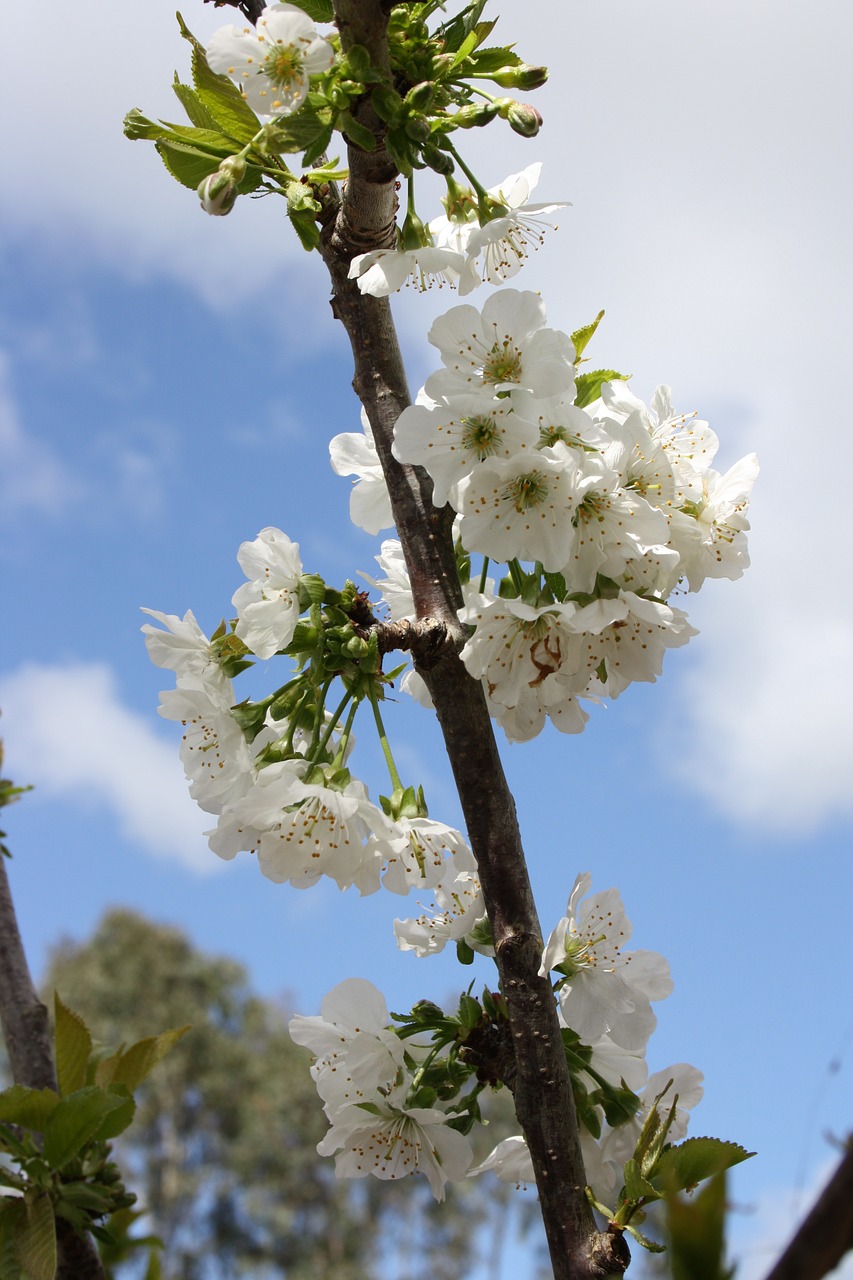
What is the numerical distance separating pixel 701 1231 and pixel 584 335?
1145 mm

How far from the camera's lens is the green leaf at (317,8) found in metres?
1.38

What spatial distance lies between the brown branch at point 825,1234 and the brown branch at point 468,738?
0.87 m

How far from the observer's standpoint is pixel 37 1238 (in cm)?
154

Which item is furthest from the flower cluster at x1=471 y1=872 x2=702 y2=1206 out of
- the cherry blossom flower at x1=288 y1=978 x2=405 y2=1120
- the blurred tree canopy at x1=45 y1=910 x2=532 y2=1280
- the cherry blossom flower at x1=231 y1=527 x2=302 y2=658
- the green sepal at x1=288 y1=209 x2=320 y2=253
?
the blurred tree canopy at x1=45 y1=910 x2=532 y2=1280


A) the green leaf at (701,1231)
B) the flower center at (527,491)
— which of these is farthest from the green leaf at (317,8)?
the green leaf at (701,1231)

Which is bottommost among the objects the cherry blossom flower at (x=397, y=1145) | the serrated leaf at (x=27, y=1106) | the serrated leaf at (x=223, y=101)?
the cherry blossom flower at (x=397, y=1145)

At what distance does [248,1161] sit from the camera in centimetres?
1741

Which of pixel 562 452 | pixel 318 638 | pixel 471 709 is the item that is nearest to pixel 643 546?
pixel 562 452

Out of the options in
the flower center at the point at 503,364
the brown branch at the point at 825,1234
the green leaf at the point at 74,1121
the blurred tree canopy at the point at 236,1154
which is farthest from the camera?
the blurred tree canopy at the point at 236,1154

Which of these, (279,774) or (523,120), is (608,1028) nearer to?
(279,774)

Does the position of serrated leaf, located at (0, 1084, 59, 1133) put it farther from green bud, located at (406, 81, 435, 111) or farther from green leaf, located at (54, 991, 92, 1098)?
green bud, located at (406, 81, 435, 111)

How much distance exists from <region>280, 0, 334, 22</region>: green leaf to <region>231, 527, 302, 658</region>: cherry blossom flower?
67 cm

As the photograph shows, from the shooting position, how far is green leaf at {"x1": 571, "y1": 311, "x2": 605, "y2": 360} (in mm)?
1419

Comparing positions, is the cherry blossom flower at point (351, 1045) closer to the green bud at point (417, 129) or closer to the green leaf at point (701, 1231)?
the green leaf at point (701, 1231)
